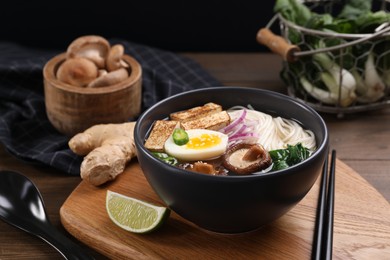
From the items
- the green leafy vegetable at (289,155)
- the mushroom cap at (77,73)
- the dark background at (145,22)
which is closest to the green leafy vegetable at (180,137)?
the green leafy vegetable at (289,155)

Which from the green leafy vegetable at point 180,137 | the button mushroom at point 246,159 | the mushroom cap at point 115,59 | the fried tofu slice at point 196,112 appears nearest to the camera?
the button mushroom at point 246,159

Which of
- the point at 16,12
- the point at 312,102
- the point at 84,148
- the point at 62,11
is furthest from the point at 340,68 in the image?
the point at 16,12

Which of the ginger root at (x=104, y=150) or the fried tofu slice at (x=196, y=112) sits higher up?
the fried tofu slice at (x=196, y=112)

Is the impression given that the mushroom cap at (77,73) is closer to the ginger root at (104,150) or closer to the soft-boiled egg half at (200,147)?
the ginger root at (104,150)

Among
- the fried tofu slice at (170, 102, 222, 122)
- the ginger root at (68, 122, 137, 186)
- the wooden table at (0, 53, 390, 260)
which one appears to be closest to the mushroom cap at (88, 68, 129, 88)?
the ginger root at (68, 122, 137, 186)

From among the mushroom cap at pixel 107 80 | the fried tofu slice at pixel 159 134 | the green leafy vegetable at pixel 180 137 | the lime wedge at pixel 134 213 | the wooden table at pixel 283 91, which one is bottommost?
the wooden table at pixel 283 91

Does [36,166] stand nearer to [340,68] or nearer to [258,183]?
[258,183]

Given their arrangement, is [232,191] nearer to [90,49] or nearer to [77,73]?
[77,73]

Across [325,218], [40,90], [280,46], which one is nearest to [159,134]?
[325,218]
